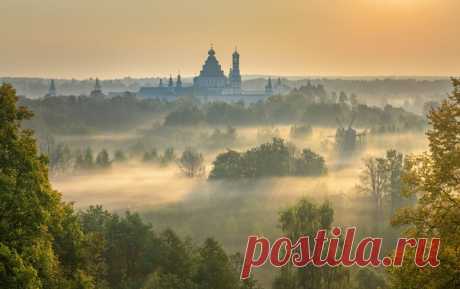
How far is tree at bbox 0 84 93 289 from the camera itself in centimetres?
1680

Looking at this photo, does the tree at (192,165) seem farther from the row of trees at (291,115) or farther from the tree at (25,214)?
the tree at (25,214)

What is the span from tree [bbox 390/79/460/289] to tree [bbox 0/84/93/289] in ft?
29.8

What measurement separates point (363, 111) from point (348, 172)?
232 ft

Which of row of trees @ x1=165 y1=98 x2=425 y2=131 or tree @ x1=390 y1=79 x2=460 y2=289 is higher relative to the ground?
tree @ x1=390 y1=79 x2=460 y2=289

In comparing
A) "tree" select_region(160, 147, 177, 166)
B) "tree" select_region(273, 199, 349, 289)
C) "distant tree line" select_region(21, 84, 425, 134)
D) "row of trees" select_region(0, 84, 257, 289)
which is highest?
"row of trees" select_region(0, 84, 257, 289)

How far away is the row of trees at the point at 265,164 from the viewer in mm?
79250

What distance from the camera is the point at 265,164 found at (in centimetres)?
8019

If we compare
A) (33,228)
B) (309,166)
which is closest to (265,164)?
(309,166)

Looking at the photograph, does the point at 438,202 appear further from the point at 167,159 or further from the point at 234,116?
the point at 234,116

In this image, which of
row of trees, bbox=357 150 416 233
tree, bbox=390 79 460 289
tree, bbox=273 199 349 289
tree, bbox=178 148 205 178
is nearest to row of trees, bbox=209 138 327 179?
row of trees, bbox=357 150 416 233

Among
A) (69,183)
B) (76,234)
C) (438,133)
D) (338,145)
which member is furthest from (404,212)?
(338,145)

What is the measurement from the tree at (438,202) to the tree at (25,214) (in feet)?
29.8

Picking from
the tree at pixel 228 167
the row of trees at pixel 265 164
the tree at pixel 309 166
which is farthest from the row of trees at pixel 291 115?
the tree at pixel 228 167

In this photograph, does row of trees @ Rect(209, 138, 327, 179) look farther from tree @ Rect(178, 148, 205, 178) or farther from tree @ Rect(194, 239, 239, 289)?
tree @ Rect(194, 239, 239, 289)
